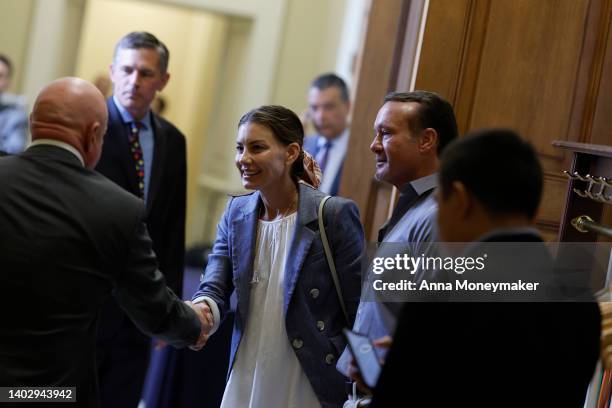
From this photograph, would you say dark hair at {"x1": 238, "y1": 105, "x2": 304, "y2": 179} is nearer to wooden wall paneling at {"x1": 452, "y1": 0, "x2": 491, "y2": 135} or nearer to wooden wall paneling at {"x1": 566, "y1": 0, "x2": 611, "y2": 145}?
wooden wall paneling at {"x1": 452, "y1": 0, "x2": 491, "y2": 135}

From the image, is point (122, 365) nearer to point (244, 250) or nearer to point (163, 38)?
point (244, 250)

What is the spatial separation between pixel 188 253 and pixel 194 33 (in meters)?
3.54

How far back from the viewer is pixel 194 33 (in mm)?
11250

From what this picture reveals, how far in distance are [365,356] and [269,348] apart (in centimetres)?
79

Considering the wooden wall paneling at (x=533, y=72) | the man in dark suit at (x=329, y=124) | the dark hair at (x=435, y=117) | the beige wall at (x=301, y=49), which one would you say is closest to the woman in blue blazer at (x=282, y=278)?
the dark hair at (x=435, y=117)

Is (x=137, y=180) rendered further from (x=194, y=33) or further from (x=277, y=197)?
(x=194, y=33)

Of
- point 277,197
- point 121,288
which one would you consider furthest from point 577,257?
point 121,288

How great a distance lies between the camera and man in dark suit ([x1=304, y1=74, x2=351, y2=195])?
4.93 meters

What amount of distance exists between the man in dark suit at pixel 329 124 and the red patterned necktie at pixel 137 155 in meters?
1.42

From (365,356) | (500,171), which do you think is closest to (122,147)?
(365,356)

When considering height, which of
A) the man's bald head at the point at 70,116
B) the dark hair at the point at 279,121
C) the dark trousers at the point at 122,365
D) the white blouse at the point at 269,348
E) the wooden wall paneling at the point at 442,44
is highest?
the wooden wall paneling at the point at 442,44

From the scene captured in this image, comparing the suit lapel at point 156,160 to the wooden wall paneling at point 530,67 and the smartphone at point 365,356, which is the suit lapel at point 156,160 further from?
the smartphone at point 365,356

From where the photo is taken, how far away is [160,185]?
3.69m

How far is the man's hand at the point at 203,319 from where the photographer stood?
261cm
